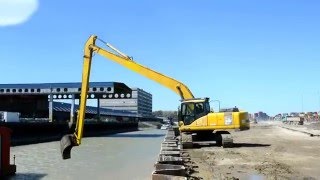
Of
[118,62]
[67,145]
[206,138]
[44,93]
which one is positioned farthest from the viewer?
[44,93]

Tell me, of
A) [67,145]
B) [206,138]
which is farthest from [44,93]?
[67,145]

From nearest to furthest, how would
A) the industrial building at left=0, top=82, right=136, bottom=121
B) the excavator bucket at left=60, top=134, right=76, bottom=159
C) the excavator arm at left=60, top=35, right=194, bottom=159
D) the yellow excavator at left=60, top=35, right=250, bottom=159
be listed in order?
the excavator bucket at left=60, top=134, right=76, bottom=159, the excavator arm at left=60, top=35, right=194, bottom=159, the yellow excavator at left=60, top=35, right=250, bottom=159, the industrial building at left=0, top=82, right=136, bottom=121

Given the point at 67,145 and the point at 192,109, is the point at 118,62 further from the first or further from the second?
the point at 67,145

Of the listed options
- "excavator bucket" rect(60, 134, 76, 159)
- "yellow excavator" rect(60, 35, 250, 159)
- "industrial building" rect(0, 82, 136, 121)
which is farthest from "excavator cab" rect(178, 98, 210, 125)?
"industrial building" rect(0, 82, 136, 121)

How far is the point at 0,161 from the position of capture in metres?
20.2

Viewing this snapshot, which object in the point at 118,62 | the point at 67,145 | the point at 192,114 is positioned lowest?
the point at 67,145

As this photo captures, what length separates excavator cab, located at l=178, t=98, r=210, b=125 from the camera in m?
35.2

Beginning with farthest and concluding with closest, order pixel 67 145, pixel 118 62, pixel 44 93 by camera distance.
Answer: pixel 44 93 < pixel 118 62 < pixel 67 145

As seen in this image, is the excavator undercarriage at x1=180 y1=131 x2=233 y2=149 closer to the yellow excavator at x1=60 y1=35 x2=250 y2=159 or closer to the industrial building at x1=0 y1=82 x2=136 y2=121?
the yellow excavator at x1=60 y1=35 x2=250 y2=159

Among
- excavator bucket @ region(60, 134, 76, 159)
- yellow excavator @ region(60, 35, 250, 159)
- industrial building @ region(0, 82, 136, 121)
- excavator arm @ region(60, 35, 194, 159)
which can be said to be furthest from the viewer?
industrial building @ region(0, 82, 136, 121)

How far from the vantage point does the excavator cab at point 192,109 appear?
35.2 metres

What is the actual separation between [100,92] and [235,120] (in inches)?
2718

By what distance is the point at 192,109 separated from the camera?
116ft

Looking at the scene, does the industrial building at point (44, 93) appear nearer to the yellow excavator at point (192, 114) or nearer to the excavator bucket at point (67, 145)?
the yellow excavator at point (192, 114)
